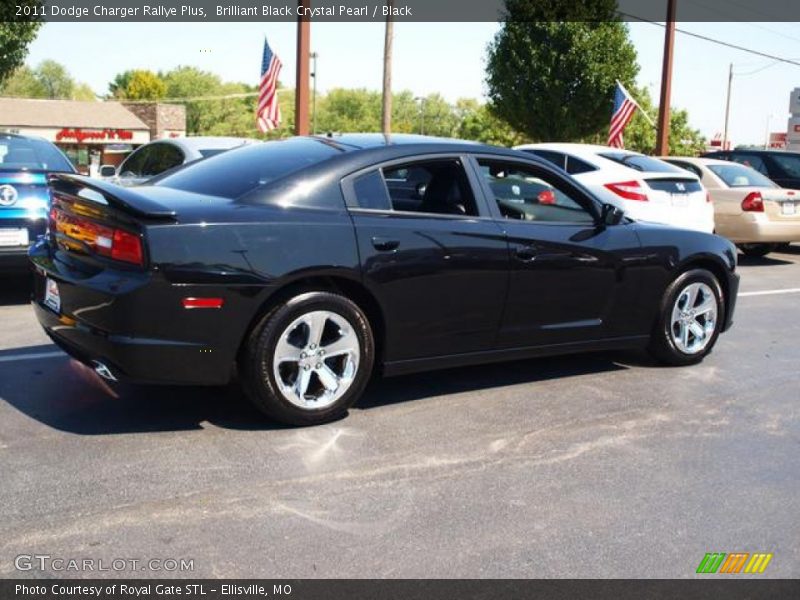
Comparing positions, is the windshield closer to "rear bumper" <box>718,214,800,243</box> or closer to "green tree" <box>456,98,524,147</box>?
"rear bumper" <box>718,214,800,243</box>

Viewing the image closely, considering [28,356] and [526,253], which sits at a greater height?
[526,253]

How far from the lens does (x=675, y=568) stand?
3.19 meters

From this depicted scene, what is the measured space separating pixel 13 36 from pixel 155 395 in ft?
68.5

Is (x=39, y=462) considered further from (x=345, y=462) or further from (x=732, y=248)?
(x=732, y=248)

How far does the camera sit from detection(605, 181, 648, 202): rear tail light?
33.5ft

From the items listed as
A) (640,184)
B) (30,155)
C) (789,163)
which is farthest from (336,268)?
(789,163)

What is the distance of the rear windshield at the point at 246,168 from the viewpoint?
454 cm

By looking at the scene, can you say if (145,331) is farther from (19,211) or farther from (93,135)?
(93,135)

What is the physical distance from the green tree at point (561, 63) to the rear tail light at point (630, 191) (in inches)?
655

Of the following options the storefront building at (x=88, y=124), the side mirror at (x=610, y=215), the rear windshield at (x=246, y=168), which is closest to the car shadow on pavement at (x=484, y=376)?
the side mirror at (x=610, y=215)

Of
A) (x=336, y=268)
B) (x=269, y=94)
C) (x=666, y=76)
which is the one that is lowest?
(x=336, y=268)

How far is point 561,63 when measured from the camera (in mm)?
26016

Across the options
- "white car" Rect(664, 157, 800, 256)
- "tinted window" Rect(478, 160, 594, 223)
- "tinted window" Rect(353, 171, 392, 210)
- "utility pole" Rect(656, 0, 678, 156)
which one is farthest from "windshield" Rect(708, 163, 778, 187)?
"utility pole" Rect(656, 0, 678, 156)

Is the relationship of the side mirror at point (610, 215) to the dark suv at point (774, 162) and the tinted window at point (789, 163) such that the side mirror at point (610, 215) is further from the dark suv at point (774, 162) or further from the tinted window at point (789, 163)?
the tinted window at point (789, 163)
